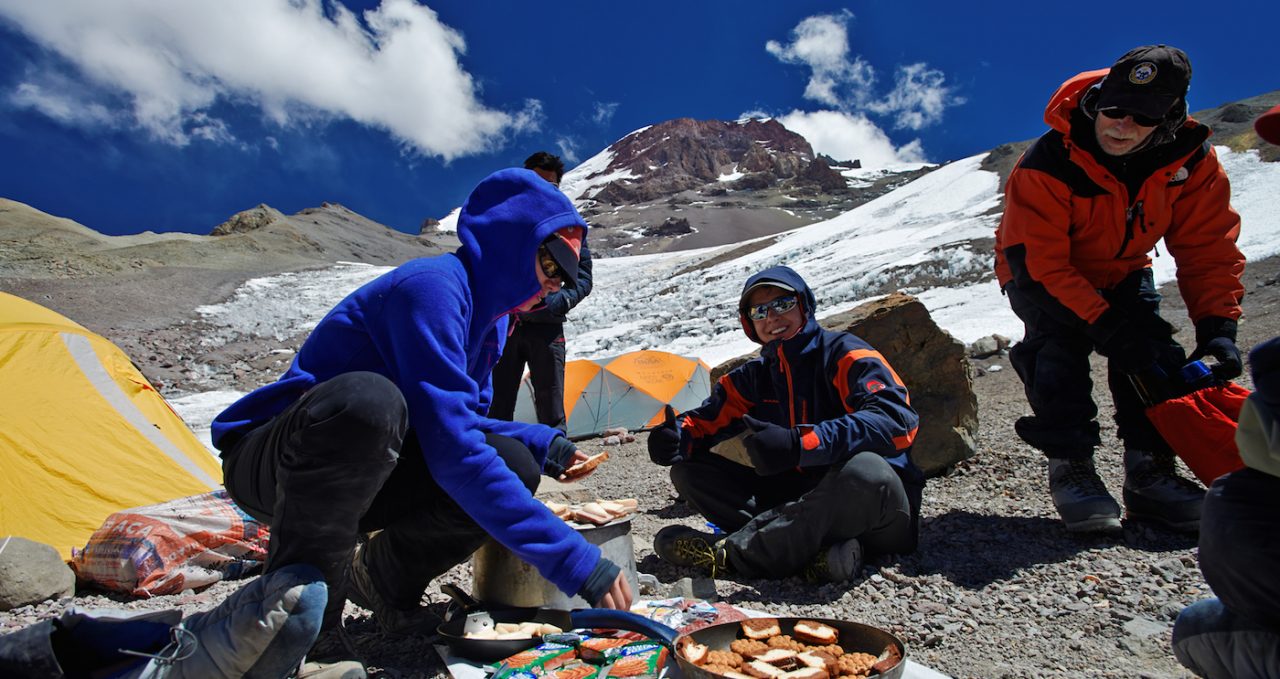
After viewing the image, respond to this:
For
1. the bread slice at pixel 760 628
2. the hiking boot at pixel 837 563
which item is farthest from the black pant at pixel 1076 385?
the bread slice at pixel 760 628

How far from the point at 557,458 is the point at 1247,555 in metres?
2.03

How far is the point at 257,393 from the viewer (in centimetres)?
232

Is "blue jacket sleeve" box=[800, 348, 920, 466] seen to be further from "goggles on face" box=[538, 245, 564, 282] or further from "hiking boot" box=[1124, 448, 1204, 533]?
"goggles on face" box=[538, 245, 564, 282]

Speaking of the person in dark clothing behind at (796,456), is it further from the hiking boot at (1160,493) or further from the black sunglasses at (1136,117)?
the black sunglasses at (1136,117)

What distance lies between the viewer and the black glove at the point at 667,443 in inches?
158

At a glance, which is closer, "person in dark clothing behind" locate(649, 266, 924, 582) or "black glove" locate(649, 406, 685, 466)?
"person in dark clothing behind" locate(649, 266, 924, 582)

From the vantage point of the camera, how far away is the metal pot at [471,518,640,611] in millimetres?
2756

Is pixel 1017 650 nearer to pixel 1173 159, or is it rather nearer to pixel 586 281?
pixel 1173 159

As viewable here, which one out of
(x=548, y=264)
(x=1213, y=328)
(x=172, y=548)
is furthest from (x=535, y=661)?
(x=1213, y=328)

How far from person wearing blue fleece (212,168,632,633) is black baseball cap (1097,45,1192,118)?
243cm

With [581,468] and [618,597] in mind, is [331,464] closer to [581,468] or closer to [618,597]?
[618,597]

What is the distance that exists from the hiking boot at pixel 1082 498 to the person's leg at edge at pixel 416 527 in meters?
2.51

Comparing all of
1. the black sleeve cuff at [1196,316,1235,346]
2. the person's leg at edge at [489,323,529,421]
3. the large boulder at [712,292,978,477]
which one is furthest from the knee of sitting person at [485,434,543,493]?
the large boulder at [712,292,978,477]

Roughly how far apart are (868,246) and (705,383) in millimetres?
24749
